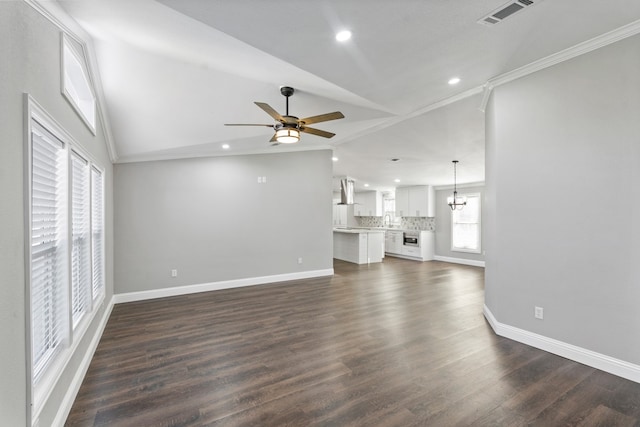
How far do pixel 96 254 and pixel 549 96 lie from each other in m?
5.27

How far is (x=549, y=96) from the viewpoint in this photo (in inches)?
117

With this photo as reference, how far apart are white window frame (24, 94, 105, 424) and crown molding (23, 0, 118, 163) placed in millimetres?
655

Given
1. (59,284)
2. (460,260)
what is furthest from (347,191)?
(59,284)

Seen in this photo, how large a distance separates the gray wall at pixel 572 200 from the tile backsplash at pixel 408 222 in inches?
256

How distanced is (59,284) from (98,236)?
6.03ft

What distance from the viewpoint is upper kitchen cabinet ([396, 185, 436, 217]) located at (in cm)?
951

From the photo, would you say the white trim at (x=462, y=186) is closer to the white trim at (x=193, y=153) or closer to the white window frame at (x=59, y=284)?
the white trim at (x=193, y=153)

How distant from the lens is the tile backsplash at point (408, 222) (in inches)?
387

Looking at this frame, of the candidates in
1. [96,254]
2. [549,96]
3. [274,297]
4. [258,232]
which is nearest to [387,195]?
[258,232]

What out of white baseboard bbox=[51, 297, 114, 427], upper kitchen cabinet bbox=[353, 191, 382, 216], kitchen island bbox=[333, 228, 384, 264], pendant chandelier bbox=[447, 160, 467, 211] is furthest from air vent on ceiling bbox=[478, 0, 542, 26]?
upper kitchen cabinet bbox=[353, 191, 382, 216]

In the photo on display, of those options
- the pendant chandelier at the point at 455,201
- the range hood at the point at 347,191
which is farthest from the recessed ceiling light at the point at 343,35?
the range hood at the point at 347,191

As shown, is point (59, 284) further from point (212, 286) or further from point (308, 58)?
point (212, 286)

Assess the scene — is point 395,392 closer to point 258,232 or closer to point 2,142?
point 2,142

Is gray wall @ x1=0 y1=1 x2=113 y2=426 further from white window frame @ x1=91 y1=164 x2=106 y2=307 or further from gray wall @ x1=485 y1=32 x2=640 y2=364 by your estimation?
gray wall @ x1=485 y1=32 x2=640 y2=364
